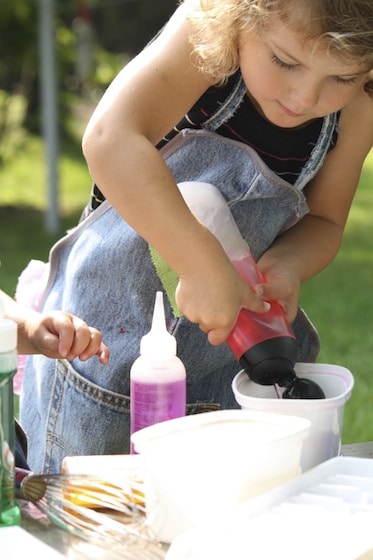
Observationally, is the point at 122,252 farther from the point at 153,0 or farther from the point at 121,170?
the point at 153,0

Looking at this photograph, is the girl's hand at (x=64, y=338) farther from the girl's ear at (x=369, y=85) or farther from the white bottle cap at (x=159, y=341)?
the girl's ear at (x=369, y=85)

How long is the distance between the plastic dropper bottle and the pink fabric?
1.93 ft

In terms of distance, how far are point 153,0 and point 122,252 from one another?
410 inches

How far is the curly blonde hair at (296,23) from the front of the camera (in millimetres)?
1438

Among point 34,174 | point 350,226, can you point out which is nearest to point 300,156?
point 350,226

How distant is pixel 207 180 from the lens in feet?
5.79

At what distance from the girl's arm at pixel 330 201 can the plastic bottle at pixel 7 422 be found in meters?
0.61

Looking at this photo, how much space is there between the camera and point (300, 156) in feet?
5.94

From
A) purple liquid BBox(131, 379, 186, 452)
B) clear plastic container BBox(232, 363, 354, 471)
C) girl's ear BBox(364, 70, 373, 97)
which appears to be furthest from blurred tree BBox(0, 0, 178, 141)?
clear plastic container BBox(232, 363, 354, 471)

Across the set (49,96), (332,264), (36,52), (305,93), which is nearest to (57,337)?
(305,93)

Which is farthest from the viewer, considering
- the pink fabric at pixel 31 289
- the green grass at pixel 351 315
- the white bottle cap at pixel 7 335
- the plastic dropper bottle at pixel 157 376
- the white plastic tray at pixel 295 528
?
the green grass at pixel 351 315

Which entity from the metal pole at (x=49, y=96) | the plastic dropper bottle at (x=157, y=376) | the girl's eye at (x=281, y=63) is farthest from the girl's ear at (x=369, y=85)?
the metal pole at (x=49, y=96)

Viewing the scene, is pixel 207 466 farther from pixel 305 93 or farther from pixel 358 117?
pixel 358 117

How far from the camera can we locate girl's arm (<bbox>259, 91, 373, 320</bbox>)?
1.76 m
